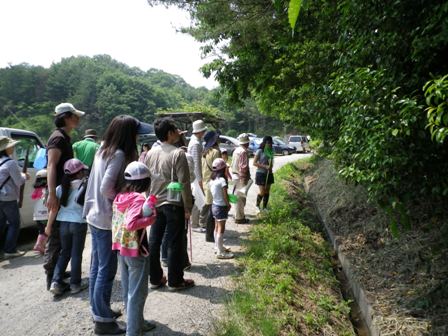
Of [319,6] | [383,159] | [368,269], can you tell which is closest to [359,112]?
[383,159]

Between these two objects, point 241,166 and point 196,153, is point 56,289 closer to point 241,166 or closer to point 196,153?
→ point 196,153

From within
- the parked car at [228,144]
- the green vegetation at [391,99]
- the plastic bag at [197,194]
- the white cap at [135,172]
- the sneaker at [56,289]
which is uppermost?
the parked car at [228,144]

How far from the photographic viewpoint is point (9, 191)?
532 cm

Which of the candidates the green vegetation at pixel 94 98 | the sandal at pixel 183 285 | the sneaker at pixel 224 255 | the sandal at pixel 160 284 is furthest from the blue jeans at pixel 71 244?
the green vegetation at pixel 94 98

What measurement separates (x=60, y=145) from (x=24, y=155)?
3.09 meters

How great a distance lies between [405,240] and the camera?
5.68 m

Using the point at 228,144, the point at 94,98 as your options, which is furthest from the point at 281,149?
the point at 94,98

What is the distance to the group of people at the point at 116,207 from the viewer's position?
10.1 ft

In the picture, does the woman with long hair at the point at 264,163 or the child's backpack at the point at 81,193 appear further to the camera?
the woman with long hair at the point at 264,163

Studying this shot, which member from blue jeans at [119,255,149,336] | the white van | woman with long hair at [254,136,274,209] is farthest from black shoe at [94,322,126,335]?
woman with long hair at [254,136,274,209]

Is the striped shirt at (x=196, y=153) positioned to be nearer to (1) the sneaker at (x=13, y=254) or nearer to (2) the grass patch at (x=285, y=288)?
(2) the grass patch at (x=285, y=288)

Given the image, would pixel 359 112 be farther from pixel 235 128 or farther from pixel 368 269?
pixel 235 128

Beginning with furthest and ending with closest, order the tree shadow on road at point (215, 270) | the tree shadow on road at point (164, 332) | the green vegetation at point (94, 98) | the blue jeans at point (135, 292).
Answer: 1. the green vegetation at point (94, 98)
2. the tree shadow on road at point (215, 270)
3. the tree shadow on road at point (164, 332)
4. the blue jeans at point (135, 292)

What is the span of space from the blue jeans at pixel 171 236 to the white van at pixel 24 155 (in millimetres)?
3362
